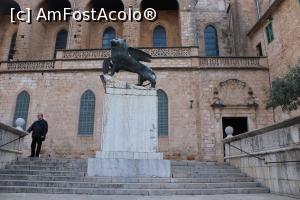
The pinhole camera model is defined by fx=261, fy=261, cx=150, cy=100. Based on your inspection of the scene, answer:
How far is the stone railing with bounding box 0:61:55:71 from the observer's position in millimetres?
17875

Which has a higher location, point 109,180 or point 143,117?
point 143,117

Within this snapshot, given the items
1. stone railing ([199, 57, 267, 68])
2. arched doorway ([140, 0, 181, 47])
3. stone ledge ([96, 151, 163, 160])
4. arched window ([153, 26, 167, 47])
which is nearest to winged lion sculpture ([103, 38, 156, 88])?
stone ledge ([96, 151, 163, 160])

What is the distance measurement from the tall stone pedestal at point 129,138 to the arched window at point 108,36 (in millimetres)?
15683

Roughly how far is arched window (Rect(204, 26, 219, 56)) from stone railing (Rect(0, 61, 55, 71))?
1305cm

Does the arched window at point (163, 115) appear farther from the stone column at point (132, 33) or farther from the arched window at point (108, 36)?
the arched window at point (108, 36)

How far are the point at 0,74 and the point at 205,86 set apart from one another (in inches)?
550

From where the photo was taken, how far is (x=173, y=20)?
23.3 m

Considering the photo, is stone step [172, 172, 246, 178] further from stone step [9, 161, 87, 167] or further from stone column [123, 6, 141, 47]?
stone column [123, 6, 141, 47]

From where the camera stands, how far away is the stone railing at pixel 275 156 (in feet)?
20.6

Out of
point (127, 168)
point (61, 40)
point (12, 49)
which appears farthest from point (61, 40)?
point (127, 168)

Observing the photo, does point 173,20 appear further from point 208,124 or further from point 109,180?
point 109,180

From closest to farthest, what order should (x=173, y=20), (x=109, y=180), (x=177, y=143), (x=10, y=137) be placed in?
(x=109, y=180) < (x=10, y=137) < (x=177, y=143) < (x=173, y=20)

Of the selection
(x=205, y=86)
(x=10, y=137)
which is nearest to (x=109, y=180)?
(x=10, y=137)

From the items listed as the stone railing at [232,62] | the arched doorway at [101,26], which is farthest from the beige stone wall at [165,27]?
the stone railing at [232,62]
